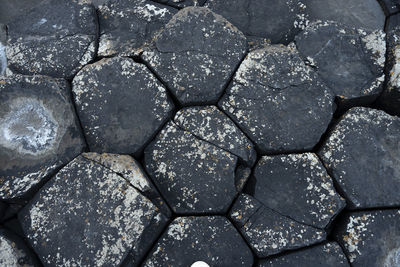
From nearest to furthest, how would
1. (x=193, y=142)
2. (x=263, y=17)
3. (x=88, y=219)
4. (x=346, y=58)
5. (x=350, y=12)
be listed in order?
(x=88, y=219), (x=193, y=142), (x=346, y=58), (x=263, y=17), (x=350, y=12)

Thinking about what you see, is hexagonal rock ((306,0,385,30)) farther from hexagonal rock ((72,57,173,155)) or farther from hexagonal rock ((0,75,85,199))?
hexagonal rock ((0,75,85,199))

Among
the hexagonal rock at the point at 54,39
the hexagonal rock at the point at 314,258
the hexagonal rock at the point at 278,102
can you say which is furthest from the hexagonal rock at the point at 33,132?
the hexagonal rock at the point at 314,258

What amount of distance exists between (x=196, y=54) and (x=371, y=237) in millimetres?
993

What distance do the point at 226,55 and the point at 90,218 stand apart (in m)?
0.85

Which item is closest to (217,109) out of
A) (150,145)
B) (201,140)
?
(201,140)

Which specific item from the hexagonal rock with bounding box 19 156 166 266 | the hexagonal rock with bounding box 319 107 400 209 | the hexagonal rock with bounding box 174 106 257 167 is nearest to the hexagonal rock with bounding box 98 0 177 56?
the hexagonal rock with bounding box 174 106 257 167

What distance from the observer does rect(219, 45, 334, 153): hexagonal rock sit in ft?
4.79

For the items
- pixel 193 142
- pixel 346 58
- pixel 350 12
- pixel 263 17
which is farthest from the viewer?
pixel 350 12

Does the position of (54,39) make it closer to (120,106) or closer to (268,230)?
(120,106)

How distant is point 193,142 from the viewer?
56.4 inches

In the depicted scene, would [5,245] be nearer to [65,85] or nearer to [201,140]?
[65,85]

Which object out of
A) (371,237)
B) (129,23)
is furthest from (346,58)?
(129,23)

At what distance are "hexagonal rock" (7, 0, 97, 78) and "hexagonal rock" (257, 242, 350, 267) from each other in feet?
3.72

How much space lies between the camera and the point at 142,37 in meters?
1.63
